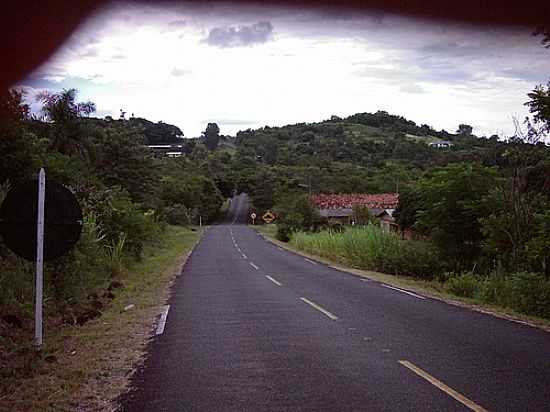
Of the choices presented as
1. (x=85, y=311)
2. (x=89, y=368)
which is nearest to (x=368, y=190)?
(x=85, y=311)

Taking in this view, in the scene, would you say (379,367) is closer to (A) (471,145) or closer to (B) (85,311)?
(B) (85,311)

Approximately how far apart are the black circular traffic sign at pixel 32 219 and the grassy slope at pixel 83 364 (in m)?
1.25

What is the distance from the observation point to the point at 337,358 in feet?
25.6

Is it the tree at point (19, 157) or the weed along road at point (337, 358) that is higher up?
the tree at point (19, 157)

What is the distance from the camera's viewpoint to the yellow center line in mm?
5676

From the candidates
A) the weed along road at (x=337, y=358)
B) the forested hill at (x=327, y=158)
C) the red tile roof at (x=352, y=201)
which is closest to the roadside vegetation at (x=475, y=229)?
the weed along road at (x=337, y=358)

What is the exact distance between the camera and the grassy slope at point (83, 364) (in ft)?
19.8

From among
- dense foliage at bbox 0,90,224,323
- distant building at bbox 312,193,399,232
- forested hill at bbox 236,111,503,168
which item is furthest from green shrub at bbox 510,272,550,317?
distant building at bbox 312,193,399,232

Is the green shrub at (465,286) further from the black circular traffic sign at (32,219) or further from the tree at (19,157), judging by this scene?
the black circular traffic sign at (32,219)

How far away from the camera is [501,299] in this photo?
15.7 metres

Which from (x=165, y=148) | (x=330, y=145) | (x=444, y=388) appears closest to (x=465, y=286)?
(x=165, y=148)

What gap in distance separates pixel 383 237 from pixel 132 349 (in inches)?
752

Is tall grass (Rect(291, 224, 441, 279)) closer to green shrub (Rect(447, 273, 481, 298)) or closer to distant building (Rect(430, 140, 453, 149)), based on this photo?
green shrub (Rect(447, 273, 481, 298))

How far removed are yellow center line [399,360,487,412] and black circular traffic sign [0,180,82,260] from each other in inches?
174
